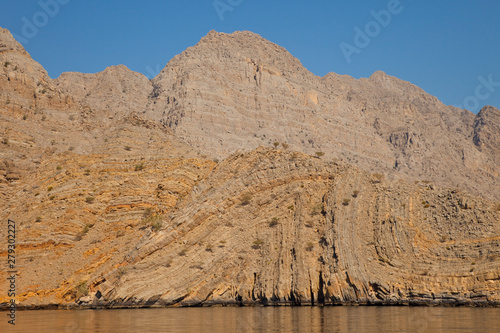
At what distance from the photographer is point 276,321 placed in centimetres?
4169

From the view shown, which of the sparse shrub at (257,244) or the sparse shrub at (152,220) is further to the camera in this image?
the sparse shrub at (152,220)

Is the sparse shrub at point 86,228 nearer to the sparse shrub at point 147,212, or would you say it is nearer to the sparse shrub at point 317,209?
the sparse shrub at point 147,212

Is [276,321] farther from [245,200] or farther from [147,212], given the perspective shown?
[147,212]

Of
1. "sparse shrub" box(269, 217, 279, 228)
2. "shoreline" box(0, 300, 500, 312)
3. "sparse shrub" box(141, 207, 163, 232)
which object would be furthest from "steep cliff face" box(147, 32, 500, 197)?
"shoreline" box(0, 300, 500, 312)

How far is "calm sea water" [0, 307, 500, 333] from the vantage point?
3678 centimetres

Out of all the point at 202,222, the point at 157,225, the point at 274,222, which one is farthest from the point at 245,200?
the point at 157,225

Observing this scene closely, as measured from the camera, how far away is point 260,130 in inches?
6959

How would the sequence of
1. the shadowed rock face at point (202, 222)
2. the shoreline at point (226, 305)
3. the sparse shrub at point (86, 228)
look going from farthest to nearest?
the sparse shrub at point (86, 228) → the shadowed rock face at point (202, 222) → the shoreline at point (226, 305)

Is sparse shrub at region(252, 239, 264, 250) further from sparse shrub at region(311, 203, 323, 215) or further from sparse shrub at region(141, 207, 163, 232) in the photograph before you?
sparse shrub at region(141, 207, 163, 232)

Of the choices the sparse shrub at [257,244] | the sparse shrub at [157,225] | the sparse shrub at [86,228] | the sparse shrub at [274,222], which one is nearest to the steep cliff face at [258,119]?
the sparse shrub at [86,228]

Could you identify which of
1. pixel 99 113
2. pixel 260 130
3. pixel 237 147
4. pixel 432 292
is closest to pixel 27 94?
pixel 99 113

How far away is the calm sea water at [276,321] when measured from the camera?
3678 centimetres

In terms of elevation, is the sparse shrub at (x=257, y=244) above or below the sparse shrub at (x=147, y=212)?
below

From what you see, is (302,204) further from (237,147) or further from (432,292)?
(237,147)
